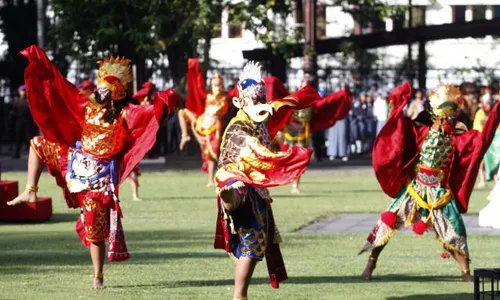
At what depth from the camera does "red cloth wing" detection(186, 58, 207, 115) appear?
23678 mm

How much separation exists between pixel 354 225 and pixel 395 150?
5481mm

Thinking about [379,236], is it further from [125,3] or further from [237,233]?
[125,3]

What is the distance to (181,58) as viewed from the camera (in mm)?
35312

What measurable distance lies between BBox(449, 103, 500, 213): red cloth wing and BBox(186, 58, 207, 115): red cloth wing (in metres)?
10.5

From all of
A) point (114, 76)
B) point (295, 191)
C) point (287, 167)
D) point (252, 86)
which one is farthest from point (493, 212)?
point (295, 191)

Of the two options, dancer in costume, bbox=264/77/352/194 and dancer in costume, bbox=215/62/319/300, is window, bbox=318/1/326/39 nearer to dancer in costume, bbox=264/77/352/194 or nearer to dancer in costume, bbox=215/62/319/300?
dancer in costume, bbox=264/77/352/194

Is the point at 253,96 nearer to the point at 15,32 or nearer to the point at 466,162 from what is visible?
the point at 466,162

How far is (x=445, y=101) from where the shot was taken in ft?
43.3

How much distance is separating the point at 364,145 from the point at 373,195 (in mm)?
13569

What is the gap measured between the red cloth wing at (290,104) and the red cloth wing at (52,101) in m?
1.80

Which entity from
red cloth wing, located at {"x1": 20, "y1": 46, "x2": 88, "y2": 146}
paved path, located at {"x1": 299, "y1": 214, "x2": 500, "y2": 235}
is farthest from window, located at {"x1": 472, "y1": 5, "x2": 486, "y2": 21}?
red cloth wing, located at {"x1": 20, "y1": 46, "x2": 88, "y2": 146}

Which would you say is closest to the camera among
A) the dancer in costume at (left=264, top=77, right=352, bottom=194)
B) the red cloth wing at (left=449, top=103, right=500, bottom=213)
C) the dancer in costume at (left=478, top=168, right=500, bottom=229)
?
the red cloth wing at (left=449, top=103, right=500, bottom=213)

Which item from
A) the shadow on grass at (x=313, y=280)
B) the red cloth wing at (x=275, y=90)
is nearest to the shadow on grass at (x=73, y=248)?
the shadow on grass at (x=313, y=280)

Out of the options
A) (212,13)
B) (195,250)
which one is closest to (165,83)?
(212,13)
